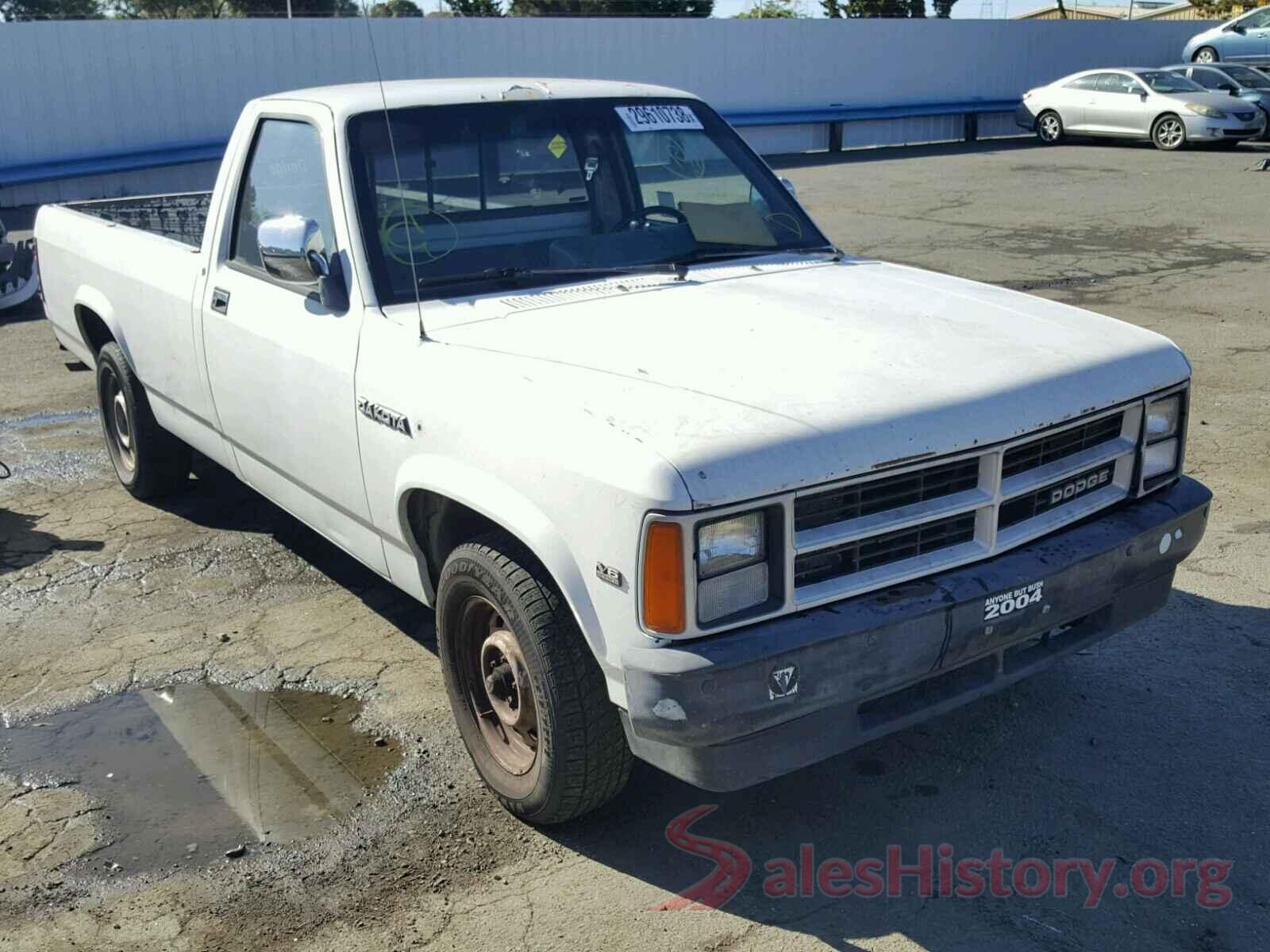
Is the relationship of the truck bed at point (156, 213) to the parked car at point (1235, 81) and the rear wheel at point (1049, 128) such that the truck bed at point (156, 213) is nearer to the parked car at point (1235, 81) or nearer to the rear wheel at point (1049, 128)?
the parked car at point (1235, 81)

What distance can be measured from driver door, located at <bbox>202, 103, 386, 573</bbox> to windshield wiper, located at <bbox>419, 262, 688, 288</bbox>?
0.97ft

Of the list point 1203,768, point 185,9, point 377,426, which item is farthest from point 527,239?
point 185,9

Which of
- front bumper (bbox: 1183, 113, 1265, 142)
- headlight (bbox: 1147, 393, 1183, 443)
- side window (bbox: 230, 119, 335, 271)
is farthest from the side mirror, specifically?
front bumper (bbox: 1183, 113, 1265, 142)

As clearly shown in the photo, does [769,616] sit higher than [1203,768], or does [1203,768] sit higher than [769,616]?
[769,616]

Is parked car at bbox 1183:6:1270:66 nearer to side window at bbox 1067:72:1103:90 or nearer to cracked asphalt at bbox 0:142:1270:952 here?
side window at bbox 1067:72:1103:90

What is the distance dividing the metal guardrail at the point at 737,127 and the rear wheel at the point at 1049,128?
6.99ft

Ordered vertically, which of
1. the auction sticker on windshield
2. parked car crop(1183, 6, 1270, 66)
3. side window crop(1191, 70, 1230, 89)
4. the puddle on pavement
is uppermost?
parked car crop(1183, 6, 1270, 66)

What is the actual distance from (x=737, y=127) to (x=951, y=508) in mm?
21275

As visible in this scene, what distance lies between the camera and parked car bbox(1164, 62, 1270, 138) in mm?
22222

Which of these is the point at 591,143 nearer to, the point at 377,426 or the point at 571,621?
the point at 377,426

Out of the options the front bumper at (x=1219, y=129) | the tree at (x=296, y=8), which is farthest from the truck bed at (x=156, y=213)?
the tree at (x=296, y=8)

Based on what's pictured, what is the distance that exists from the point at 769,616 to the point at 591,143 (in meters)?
2.35

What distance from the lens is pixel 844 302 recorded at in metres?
4.13

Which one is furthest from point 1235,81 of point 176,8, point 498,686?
point 176,8
